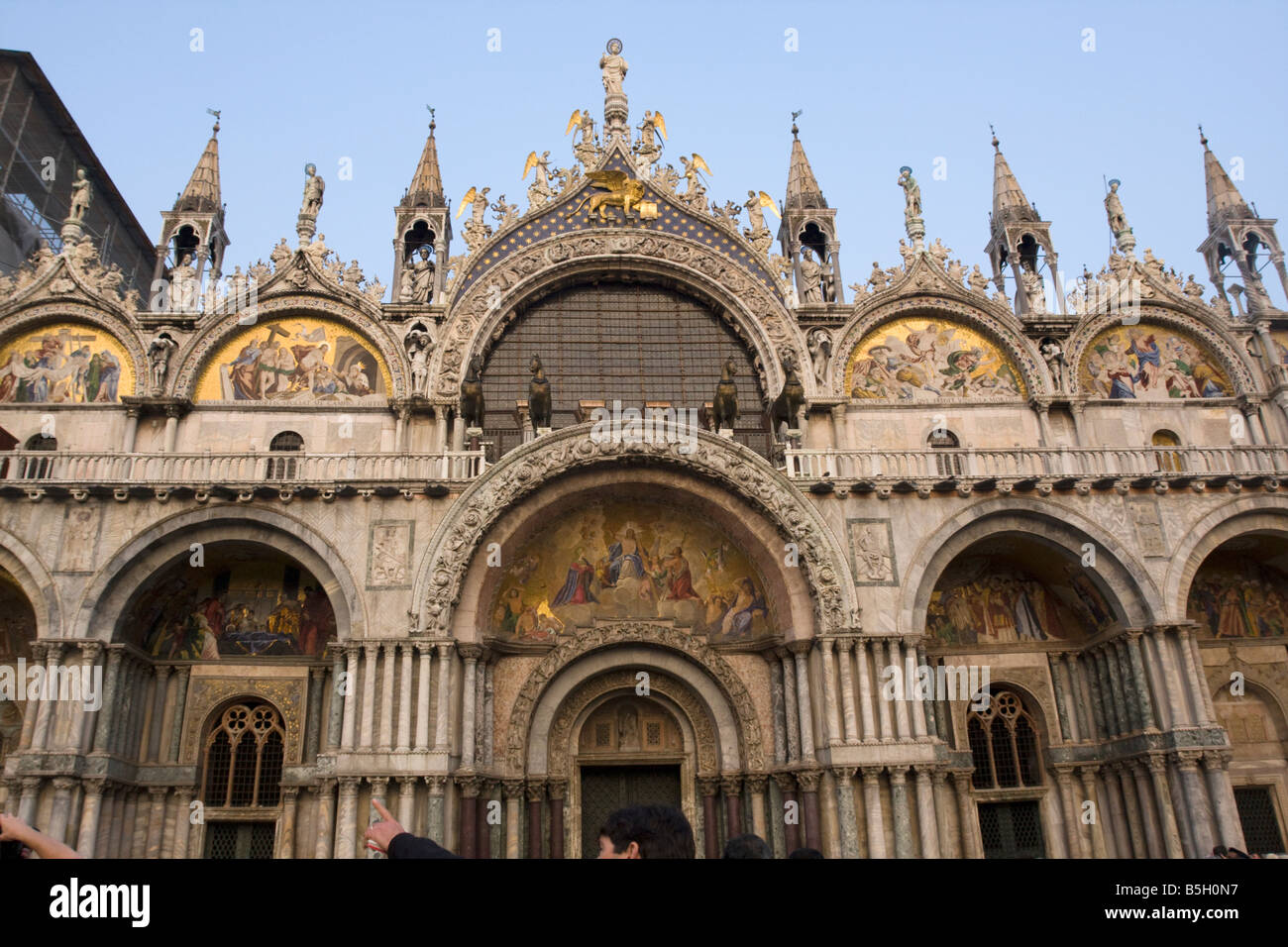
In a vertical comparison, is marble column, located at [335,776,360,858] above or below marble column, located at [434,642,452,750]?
below

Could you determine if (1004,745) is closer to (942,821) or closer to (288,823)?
(942,821)

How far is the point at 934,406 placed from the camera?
22281 mm

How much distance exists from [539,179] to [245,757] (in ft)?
49.9

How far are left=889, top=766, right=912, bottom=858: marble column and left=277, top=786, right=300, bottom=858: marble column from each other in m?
11.5

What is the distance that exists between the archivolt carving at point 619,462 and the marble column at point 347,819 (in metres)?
2.99

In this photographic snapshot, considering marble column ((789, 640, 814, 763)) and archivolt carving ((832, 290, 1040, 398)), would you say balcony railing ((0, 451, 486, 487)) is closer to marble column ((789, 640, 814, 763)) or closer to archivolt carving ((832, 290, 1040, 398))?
marble column ((789, 640, 814, 763))

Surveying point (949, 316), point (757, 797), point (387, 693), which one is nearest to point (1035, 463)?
point (949, 316)

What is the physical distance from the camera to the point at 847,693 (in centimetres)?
1762

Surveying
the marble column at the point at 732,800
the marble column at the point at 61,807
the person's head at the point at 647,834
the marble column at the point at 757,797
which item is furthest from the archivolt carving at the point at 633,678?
the person's head at the point at 647,834

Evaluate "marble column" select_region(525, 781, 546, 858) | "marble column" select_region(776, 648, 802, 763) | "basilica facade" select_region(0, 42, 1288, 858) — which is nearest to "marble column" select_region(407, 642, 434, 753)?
"basilica facade" select_region(0, 42, 1288, 858)

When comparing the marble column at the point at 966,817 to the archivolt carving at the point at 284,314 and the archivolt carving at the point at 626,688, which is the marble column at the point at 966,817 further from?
the archivolt carving at the point at 284,314

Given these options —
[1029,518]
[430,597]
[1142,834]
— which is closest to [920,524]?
[1029,518]

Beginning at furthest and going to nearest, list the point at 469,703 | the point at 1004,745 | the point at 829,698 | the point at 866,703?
the point at 1004,745, the point at 469,703, the point at 829,698, the point at 866,703

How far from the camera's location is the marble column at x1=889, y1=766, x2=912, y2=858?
16.6m
